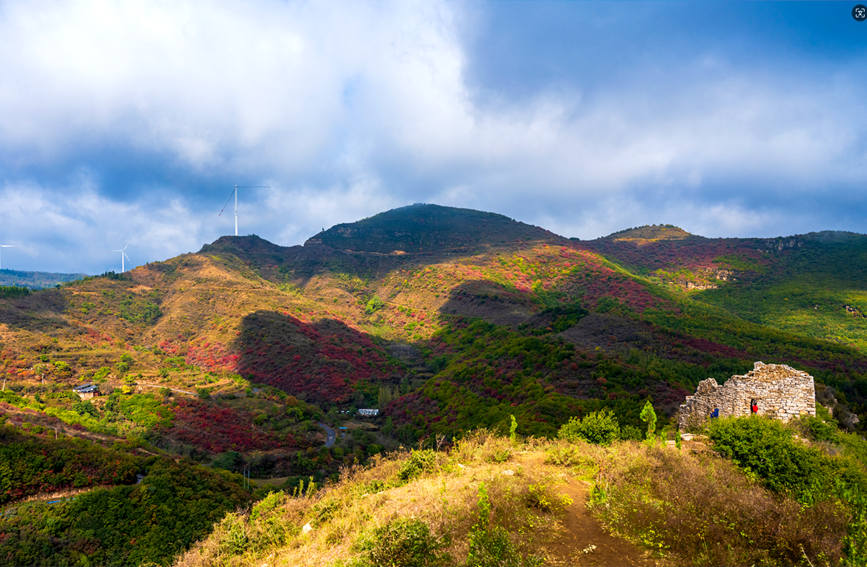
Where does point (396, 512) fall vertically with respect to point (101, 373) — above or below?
above

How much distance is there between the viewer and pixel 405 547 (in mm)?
7152

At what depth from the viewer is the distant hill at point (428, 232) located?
158m

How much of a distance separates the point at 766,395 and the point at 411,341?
79.7 m

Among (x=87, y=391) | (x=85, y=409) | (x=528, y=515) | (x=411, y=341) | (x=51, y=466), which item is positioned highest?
(x=528, y=515)

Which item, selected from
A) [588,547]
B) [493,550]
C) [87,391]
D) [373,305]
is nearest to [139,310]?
[87,391]

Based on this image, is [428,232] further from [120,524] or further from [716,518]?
[716,518]

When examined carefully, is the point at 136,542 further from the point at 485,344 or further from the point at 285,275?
the point at 285,275

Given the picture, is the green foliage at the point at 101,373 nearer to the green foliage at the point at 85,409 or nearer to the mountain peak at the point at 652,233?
the green foliage at the point at 85,409

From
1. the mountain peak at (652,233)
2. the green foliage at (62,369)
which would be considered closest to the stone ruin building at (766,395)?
the green foliage at (62,369)

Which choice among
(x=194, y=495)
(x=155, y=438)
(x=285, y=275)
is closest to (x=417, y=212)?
(x=285, y=275)

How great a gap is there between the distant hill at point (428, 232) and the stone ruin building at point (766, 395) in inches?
5319

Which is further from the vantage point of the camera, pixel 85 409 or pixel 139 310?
pixel 139 310

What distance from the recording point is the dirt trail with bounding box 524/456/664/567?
691cm

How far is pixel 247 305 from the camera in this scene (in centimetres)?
8969
